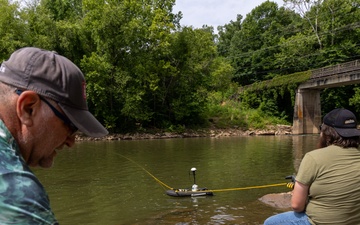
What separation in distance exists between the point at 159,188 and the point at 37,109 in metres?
11.5

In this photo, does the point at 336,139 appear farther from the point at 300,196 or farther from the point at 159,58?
the point at 159,58

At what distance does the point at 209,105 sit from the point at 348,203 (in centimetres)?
4592

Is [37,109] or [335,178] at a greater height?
[37,109]

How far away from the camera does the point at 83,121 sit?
1.26 metres

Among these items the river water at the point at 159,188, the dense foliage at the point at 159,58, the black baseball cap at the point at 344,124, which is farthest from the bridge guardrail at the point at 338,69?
the black baseball cap at the point at 344,124

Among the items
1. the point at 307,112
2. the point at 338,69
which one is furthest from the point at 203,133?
the point at 338,69

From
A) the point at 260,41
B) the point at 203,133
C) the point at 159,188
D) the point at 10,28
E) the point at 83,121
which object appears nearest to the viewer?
the point at 83,121

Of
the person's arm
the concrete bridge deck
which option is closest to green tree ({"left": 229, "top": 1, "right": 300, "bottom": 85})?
the concrete bridge deck

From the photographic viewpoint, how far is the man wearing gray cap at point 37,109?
1046mm

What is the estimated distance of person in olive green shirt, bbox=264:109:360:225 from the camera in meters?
3.30

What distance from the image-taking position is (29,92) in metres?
1.14

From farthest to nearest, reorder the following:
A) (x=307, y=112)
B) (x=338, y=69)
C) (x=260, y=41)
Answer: (x=260, y=41), (x=307, y=112), (x=338, y=69)

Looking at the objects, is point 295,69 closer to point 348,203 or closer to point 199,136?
point 199,136

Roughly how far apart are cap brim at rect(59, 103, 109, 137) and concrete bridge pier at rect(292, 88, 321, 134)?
4687 centimetres
